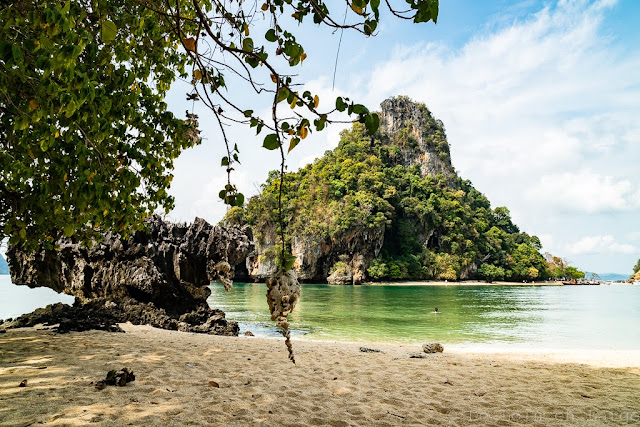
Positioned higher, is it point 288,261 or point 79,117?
point 79,117

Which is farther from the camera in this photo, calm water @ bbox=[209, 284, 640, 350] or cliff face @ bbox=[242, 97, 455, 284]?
cliff face @ bbox=[242, 97, 455, 284]

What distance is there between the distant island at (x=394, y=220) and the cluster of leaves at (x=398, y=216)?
0.17m

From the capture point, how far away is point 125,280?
10.7m

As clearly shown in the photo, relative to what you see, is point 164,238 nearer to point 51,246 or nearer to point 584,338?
point 51,246

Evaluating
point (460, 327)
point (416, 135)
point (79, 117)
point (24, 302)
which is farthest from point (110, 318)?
point (416, 135)

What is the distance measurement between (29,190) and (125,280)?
23.5ft

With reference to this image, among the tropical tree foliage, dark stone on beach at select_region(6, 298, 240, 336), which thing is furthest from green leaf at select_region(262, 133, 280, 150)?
the tropical tree foliage

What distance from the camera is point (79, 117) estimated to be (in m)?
3.07

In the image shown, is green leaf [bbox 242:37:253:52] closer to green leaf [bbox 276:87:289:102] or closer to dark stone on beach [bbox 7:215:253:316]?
green leaf [bbox 276:87:289:102]

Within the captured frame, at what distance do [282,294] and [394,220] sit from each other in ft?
209

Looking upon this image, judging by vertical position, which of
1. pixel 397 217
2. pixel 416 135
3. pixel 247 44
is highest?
pixel 416 135

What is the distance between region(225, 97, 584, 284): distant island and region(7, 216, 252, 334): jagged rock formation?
34.4 metres

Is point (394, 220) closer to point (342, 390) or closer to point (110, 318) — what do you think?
point (110, 318)

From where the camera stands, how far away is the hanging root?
1476mm
